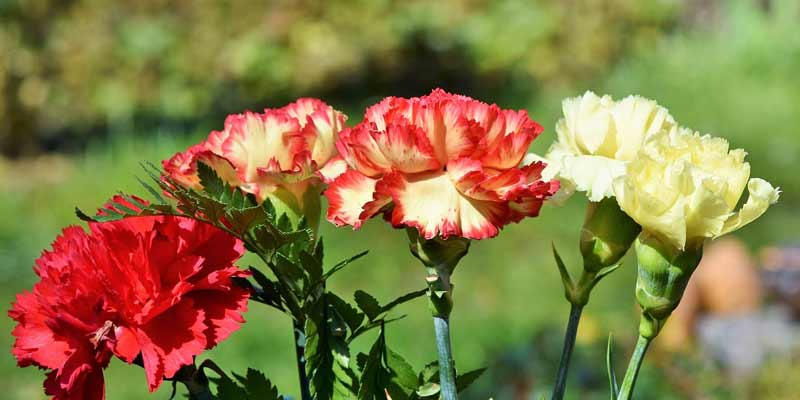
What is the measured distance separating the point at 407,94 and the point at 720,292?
311 cm

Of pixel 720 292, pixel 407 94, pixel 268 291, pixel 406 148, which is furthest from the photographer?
pixel 407 94

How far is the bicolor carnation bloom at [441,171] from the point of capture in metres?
0.70

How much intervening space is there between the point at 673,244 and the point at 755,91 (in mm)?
5667

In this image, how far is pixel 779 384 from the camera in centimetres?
299

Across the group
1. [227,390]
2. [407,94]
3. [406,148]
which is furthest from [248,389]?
[407,94]

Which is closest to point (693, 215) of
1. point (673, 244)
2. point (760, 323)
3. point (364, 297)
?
point (673, 244)

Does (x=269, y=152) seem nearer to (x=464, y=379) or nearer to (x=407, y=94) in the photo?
(x=464, y=379)

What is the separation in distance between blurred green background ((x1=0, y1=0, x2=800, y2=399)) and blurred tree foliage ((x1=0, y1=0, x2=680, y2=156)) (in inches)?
0.4

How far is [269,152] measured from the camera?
80 cm

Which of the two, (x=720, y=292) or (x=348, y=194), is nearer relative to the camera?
(x=348, y=194)

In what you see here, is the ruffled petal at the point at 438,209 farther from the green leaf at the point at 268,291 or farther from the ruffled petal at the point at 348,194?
the green leaf at the point at 268,291

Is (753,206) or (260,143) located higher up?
(260,143)

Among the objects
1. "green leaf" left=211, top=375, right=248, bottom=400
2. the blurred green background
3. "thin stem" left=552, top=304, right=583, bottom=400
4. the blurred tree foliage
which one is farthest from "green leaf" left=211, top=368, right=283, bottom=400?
the blurred tree foliage

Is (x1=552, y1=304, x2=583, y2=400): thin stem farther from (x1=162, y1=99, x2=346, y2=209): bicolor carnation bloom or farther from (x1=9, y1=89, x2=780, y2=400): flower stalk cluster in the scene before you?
(x1=162, y1=99, x2=346, y2=209): bicolor carnation bloom
